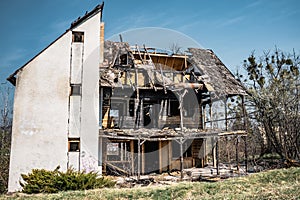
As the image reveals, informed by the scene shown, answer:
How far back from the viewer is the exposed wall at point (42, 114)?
13.9 metres

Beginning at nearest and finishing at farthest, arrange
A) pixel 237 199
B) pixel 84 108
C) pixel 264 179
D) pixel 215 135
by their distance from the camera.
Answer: pixel 237 199 < pixel 264 179 < pixel 84 108 < pixel 215 135

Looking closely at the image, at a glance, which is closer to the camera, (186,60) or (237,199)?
(237,199)

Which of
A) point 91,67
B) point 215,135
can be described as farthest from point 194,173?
point 91,67

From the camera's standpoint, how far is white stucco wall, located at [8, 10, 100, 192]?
13.9m

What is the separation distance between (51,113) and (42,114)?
0.44 metres

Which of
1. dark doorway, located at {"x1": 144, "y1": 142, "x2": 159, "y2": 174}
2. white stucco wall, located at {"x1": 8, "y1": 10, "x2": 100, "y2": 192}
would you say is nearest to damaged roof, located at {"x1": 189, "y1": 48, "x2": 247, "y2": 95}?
dark doorway, located at {"x1": 144, "y1": 142, "x2": 159, "y2": 174}

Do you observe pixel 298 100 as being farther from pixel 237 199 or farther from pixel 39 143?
pixel 39 143

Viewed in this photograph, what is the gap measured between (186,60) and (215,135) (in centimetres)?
705

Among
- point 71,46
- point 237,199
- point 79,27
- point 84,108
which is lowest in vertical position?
point 237,199

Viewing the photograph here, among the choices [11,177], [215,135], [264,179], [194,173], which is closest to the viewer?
[264,179]

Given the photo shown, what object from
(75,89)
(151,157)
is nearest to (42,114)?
(75,89)

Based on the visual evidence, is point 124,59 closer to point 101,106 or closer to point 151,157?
point 101,106

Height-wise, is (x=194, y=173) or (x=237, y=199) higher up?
(x=237, y=199)

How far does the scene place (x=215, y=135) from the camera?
17.8 metres
